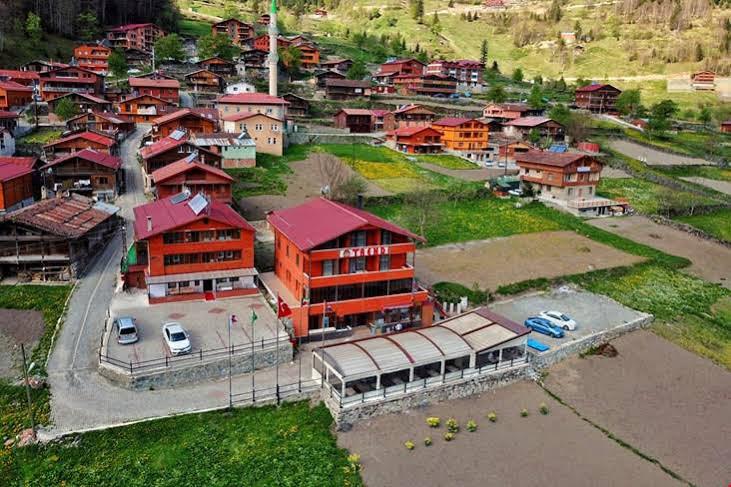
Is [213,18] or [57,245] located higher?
[213,18]

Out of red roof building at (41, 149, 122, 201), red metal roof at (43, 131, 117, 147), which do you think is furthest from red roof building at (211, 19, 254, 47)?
red roof building at (41, 149, 122, 201)

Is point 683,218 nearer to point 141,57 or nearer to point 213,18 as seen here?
point 141,57

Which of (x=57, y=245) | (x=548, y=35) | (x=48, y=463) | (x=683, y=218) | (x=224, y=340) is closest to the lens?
(x=48, y=463)

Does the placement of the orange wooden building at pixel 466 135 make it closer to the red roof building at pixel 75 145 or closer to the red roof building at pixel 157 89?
the red roof building at pixel 157 89

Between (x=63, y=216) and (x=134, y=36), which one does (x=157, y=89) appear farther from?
(x=134, y=36)

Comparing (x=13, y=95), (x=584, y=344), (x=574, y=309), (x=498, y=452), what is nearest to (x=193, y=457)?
(x=498, y=452)

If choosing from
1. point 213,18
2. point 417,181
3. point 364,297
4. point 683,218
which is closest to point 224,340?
point 364,297

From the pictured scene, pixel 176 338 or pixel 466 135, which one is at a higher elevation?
pixel 466 135
